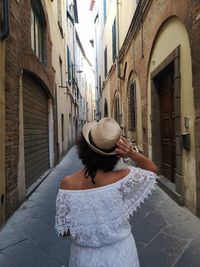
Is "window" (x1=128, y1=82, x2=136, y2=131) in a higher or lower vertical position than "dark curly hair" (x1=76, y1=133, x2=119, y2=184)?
higher

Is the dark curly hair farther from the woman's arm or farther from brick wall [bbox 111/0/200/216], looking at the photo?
brick wall [bbox 111/0/200/216]

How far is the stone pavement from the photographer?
11.8 ft

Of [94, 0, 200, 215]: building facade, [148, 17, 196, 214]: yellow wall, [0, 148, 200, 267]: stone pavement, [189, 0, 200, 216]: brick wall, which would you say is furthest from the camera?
[148, 17, 196, 214]: yellow wall

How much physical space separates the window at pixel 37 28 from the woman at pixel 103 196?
719cm

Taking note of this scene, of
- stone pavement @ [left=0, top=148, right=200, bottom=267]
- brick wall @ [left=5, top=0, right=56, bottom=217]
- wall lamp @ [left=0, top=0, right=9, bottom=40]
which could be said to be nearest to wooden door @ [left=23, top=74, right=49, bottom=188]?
brick wall @ [left=5, top=0, right=56, bottom=217]

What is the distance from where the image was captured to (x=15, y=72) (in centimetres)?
569

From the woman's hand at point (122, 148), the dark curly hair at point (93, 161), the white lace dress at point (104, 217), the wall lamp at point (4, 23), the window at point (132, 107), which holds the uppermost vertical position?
the wall lamp at point (4, 23)

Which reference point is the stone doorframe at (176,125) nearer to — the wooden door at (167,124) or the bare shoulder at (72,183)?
the wooden door at (167,124)

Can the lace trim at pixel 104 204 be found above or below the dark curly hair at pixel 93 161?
below

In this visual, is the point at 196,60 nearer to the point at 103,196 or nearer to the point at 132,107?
the point at 103,196

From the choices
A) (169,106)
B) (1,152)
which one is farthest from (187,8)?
(1,152)

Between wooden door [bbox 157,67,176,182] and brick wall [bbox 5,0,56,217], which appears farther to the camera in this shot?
wooden door [bbox 157,67,176,182]

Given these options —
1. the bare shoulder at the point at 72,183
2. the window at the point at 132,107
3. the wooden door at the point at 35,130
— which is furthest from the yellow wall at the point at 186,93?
the window at the point at 132,107

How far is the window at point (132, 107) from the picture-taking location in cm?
1160
